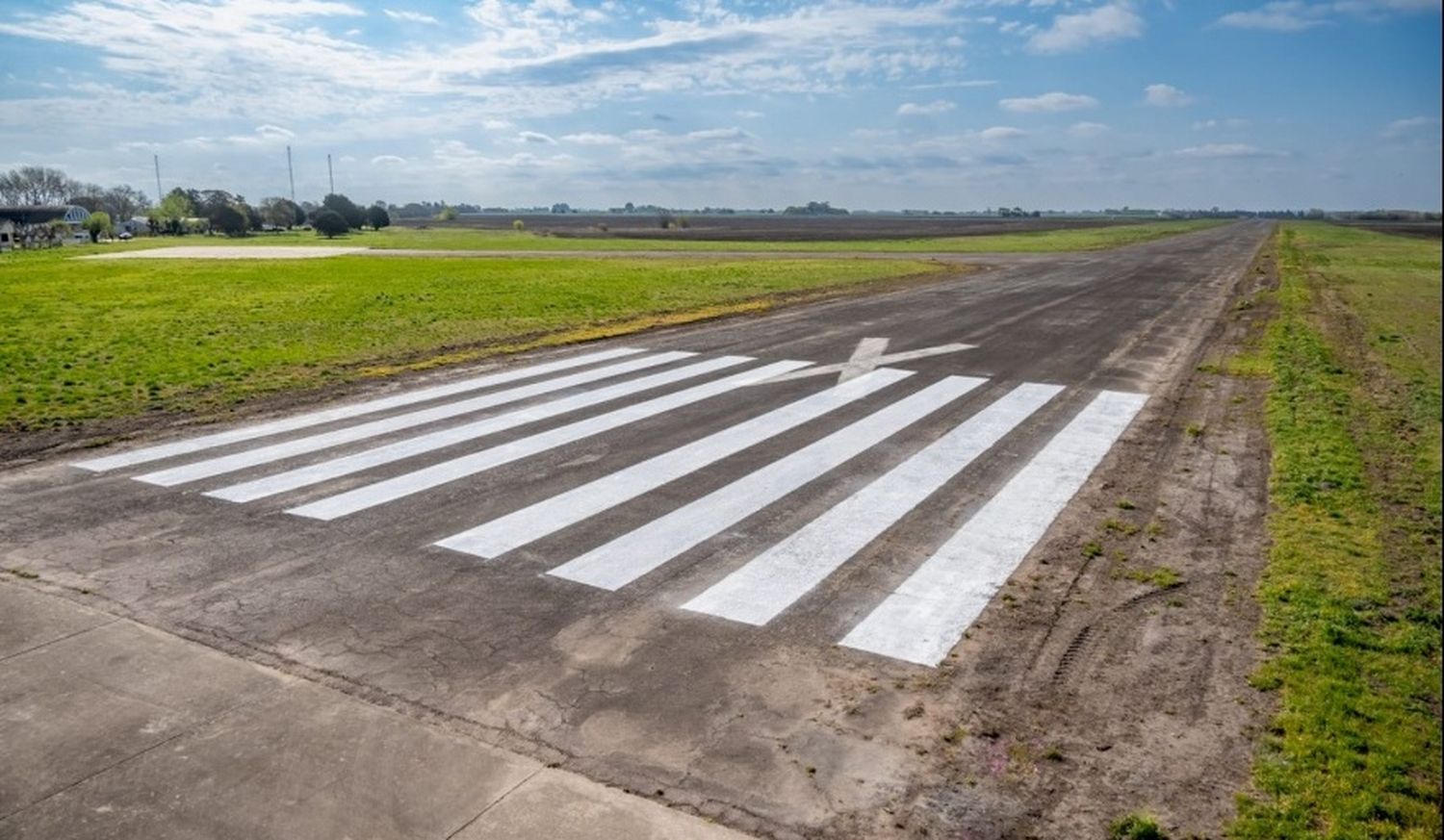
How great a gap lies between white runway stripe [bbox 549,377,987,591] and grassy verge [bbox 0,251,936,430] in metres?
8.33

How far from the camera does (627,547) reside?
777 cm

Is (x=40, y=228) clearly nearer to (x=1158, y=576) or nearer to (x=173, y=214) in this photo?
(x=173, y=214)

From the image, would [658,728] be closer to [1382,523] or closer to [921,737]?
[921,737]

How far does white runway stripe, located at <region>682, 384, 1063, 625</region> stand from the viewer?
677cm

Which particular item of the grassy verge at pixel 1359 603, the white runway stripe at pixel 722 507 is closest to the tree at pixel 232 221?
the white runway stripe at pixel 722 507

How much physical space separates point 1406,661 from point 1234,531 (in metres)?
2.54

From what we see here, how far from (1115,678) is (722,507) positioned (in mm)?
4055

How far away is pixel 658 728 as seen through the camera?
203 inches

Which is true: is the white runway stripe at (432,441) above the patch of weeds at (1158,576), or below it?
above

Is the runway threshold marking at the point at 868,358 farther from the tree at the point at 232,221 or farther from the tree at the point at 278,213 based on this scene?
the tree at the point at 278,213

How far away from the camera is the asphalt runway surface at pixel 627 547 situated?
5238 millimetres

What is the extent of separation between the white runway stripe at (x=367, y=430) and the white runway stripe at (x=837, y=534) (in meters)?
6.16

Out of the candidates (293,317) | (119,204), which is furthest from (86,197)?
(293,317)

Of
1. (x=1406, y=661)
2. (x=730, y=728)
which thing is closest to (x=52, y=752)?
(x=730, y=728)
